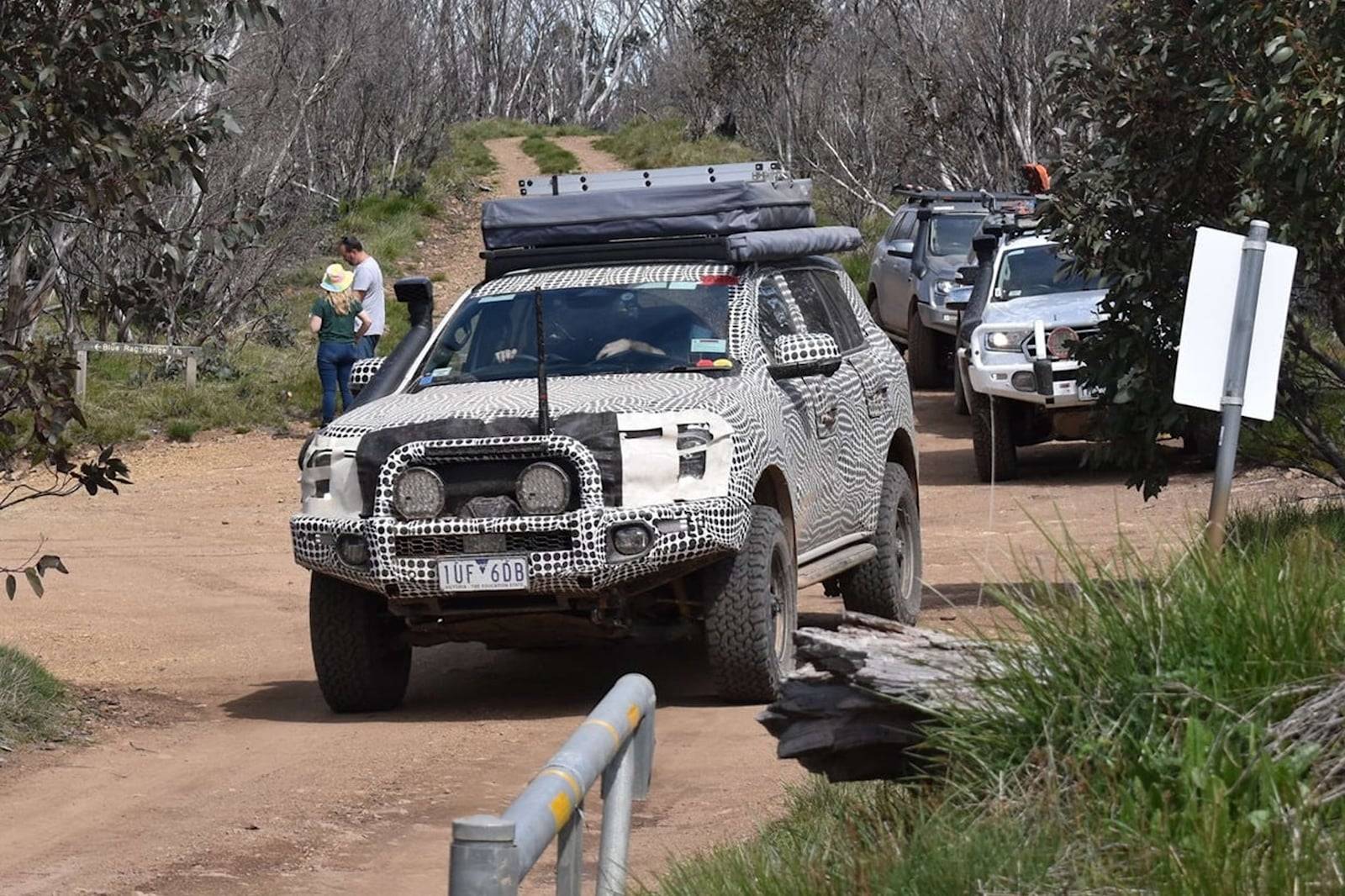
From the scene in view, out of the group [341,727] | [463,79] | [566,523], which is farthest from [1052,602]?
[463,79]

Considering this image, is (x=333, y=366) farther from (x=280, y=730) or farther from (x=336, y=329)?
(x=280, y=730)

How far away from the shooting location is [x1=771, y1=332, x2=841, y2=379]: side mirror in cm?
880

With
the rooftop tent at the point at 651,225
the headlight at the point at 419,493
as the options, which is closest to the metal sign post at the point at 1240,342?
the rooftop tent at the point at 651,225

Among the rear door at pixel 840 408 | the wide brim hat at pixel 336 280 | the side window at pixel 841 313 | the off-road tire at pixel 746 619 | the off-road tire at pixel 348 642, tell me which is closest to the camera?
the off-road tire at pixel 746 619

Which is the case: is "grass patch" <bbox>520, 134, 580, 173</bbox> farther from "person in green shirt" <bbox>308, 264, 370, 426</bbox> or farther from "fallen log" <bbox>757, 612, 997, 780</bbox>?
"fallen log" <bbox>757, 612, 997, 780</bbox>

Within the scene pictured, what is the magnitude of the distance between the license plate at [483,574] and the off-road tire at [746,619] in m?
0.78

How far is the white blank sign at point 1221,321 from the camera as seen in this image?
7.09 metres

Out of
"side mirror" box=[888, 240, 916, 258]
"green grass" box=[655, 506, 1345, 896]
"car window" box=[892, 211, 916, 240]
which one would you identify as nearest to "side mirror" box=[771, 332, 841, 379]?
"green grass" box=[655, 506, 1345, 896]

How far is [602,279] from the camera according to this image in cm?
927

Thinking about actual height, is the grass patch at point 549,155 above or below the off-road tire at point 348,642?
below

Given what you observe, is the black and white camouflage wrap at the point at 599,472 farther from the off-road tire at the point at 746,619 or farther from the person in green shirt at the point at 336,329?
the person in green shirt at the point at 336,329

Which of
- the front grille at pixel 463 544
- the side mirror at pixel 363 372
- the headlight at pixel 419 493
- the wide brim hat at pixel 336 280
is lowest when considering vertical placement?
the wide brim hat at pixel 336 280

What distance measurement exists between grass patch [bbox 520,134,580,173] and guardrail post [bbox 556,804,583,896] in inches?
1613

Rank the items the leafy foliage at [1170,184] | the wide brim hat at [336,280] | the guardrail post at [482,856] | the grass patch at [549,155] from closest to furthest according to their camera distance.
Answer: the guardrail post at [482,856] → the leafy foliage at [1170,184] → the wide brim hat at [336,280] → the grass patch at [549,155]
